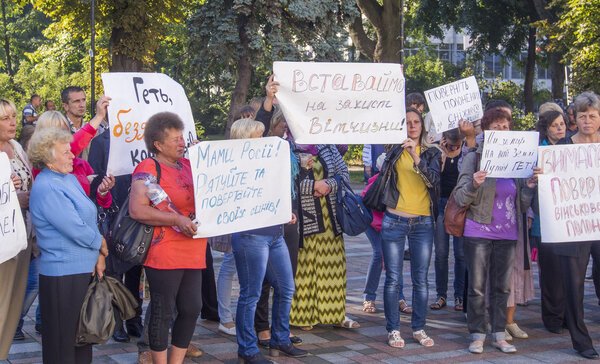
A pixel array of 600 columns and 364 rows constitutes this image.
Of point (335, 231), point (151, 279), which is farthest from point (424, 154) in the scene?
point (151, 279)

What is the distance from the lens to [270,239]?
18.0 ft

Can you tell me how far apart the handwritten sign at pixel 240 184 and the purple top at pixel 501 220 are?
63.0 inches

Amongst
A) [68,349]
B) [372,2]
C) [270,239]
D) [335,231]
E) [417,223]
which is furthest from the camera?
[372,2]

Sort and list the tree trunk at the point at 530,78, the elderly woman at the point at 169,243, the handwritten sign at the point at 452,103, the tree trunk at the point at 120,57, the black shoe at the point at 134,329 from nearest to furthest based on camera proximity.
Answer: the elderly woman at the point at 169,243
the black shoe at the point at 134,329
the handwritten sign at the point at 452,103
the tree trunk at the point at 120,57
the tree trunk at the point at 530,78

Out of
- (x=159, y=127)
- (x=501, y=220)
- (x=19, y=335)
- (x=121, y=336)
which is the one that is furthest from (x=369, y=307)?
(x=159, y=127)

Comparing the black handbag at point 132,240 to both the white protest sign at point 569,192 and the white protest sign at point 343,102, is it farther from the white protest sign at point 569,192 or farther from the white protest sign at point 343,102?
the white protest sign at point 569,192

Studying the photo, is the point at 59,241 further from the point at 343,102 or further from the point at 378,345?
the point at 378,345

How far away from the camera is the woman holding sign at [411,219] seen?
237 inches

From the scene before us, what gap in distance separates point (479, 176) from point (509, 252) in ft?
2.54

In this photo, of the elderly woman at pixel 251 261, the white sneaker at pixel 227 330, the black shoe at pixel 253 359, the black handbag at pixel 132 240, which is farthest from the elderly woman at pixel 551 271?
the black handbag at pixel 132 240

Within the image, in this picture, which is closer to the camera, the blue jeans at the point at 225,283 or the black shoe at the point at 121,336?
the black shoe at the point at 121,336

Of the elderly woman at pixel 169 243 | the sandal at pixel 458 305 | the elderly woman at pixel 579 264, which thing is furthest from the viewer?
the sandal at pixel 458 305

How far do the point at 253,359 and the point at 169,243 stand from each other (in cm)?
123

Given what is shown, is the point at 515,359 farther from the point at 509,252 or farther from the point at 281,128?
the point at 281,128
